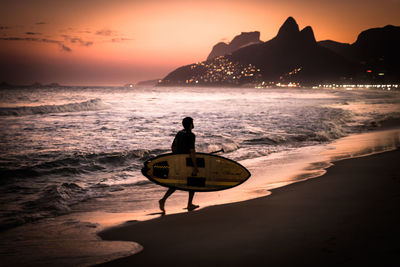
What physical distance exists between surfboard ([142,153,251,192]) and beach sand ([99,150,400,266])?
2.02 feet

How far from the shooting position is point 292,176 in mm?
8141

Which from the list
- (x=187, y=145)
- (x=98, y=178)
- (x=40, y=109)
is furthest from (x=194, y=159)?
(x=40, y=109)

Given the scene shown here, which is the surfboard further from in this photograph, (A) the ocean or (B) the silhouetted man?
(A) the ocean

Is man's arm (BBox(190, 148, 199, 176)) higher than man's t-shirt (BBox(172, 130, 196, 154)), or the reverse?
man's t-shirt (BBox(172, 130, 196, 154))

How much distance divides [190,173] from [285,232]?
2.37m

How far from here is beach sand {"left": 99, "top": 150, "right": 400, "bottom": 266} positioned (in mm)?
3434

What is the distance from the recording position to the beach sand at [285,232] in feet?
11.3

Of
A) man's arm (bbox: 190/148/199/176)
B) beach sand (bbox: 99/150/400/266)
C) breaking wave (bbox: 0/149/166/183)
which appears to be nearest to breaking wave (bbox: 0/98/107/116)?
breaking wave (bbox: 0/149/166/183)

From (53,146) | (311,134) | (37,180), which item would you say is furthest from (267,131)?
(37,180)

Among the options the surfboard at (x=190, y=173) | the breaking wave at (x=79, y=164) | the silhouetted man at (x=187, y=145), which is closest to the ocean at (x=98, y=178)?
the breaking wave at (x=79, y=164)

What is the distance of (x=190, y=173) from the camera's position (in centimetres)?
600

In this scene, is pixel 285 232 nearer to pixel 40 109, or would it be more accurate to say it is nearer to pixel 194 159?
pixel 194 159

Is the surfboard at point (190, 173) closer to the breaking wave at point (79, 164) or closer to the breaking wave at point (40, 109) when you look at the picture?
the breaking wave at point (79, 164)

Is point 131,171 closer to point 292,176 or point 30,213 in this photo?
point 30,213
